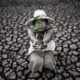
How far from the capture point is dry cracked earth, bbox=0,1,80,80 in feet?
10.4

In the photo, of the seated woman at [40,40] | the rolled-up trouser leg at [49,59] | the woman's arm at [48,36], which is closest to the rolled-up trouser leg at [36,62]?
the seated woman at [40,40]

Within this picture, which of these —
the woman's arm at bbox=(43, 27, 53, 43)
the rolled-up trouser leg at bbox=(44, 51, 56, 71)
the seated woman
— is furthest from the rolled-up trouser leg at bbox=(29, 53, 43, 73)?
the woman's arm at bbox=(43, 27, 53, 43)

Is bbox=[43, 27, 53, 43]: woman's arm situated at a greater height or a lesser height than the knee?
greater

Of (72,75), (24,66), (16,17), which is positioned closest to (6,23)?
(16,17)

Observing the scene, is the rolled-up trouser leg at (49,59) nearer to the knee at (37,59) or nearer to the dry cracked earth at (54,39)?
the knee at (37,59)

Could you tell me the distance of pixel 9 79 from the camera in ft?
10.2

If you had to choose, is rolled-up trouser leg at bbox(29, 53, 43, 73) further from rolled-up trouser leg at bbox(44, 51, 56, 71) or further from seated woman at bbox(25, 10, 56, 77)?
rolled-up trouser leg at bbox(44, 51, 56, 71)

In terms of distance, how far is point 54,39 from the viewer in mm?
4176

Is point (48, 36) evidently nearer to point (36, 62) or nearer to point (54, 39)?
point (36, 62)

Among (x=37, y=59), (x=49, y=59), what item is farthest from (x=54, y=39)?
(x=37, y=59)

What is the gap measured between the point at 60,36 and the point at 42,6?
282 centimetres

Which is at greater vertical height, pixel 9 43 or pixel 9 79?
pixel 9 43

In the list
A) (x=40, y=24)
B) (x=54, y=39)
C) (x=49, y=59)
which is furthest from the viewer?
(x=54, y=39)

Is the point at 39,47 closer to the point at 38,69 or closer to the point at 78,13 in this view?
the point at 38,69
